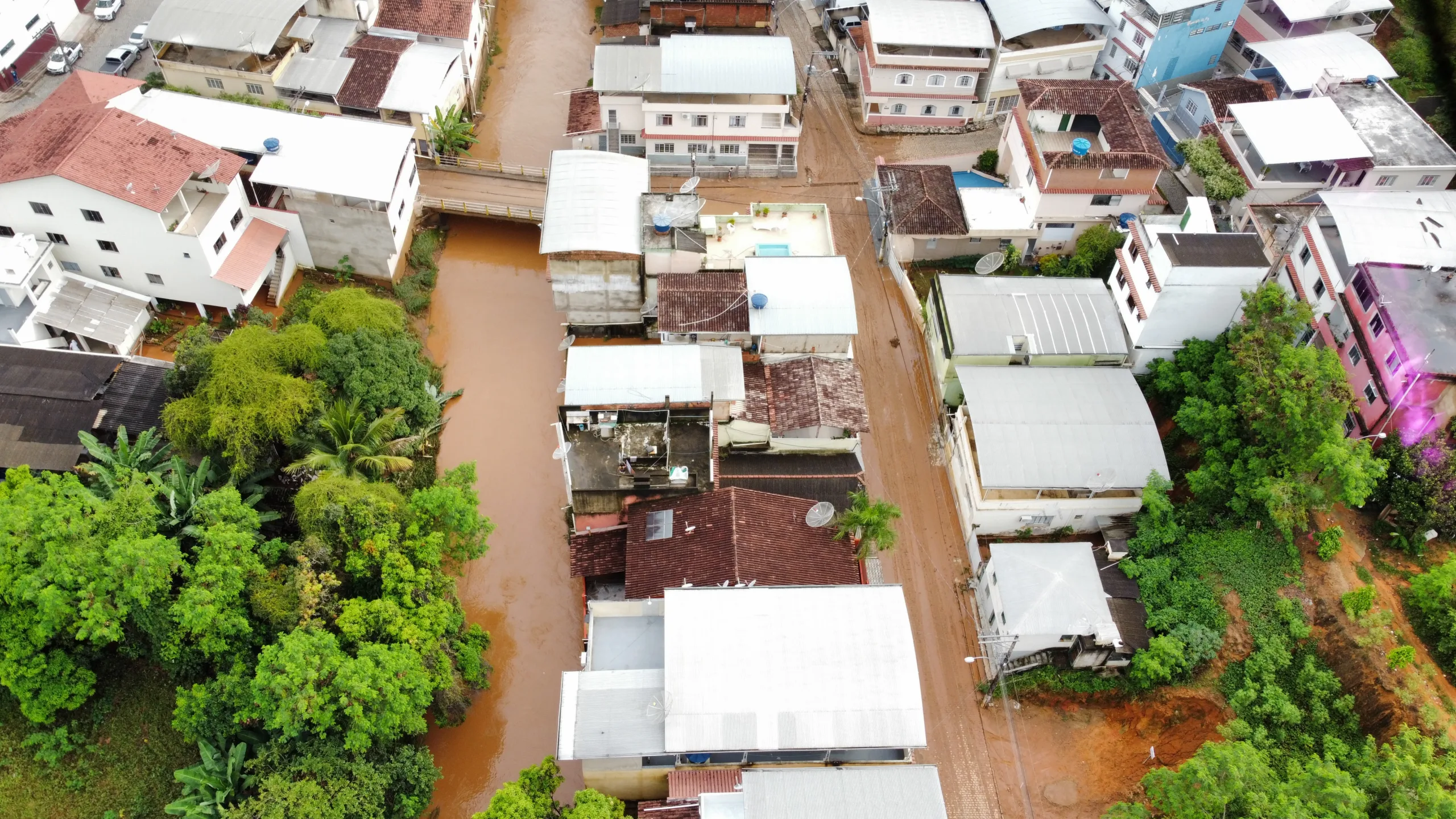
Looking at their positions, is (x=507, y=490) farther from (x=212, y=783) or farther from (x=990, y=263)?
(x=990, y=263)

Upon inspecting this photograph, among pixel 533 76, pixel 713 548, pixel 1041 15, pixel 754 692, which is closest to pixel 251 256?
pixel 533 76

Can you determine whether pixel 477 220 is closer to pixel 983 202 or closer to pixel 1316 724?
pixel 983 202

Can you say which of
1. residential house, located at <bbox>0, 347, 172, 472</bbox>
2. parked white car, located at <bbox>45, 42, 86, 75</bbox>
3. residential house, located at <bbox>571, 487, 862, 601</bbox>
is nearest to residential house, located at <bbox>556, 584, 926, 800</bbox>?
residential house, located at <bbox>571, 487, 862, 601</bbox>

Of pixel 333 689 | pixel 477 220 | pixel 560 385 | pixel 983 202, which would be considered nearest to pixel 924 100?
pixel 983 202

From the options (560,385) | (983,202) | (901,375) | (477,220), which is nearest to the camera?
Answer: (560,385)

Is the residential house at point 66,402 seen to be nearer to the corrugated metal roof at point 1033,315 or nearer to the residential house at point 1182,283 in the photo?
the corrugated metal roof at point 1033,315

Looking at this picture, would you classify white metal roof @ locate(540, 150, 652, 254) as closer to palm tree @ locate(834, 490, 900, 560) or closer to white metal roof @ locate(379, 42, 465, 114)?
white metal roof @ locate(379, 42, 465, 114)
